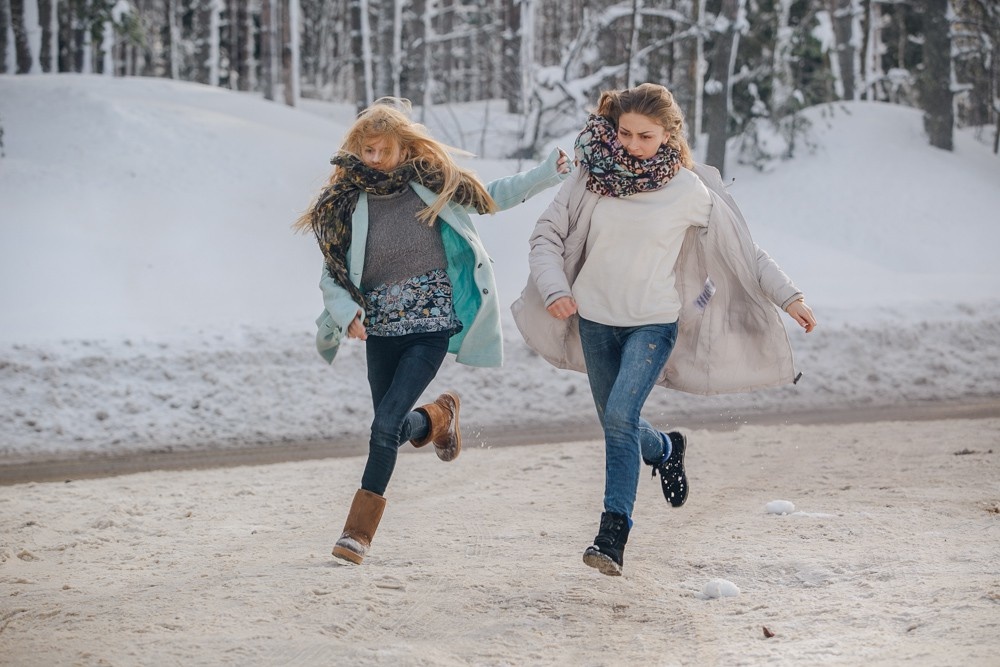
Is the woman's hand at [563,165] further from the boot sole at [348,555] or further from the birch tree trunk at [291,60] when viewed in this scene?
the birch tree trunk at [291,60]

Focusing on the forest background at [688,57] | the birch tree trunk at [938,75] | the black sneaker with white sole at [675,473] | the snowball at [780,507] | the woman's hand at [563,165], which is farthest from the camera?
the birch tree trunk at [938,75]

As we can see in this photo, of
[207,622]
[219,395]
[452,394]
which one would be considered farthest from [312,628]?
[219,395]

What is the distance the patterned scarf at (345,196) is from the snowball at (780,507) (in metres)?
2.41

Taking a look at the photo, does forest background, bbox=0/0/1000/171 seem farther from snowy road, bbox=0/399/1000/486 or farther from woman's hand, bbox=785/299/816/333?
woman's hand, bbox=785/299/816/333

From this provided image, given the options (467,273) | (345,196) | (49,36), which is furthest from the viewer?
(49,36)

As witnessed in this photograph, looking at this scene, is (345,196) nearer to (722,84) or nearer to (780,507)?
(780,507)

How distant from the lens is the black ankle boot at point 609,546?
161 inches

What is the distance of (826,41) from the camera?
1930 cm

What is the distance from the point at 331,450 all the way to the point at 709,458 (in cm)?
261

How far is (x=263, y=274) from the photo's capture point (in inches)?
472

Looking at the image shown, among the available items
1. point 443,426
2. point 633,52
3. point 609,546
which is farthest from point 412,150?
point 633,52

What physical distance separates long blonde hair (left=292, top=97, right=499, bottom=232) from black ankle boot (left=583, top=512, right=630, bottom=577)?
138cm

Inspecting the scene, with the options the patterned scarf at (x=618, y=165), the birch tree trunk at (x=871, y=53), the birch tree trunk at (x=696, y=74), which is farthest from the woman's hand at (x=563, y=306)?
the birch tree trunk at (x=871, y=53)

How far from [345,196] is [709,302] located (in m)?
1.56
